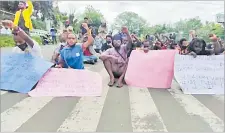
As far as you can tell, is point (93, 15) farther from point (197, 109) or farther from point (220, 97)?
point (220, 97)

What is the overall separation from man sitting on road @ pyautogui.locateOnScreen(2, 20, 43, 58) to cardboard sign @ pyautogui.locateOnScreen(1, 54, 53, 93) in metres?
0.11

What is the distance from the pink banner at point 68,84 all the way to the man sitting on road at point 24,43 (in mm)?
548

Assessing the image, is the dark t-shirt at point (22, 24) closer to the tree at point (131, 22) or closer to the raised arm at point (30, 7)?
the raised arm at point (30, 7)

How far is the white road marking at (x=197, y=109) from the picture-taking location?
12.9 ft

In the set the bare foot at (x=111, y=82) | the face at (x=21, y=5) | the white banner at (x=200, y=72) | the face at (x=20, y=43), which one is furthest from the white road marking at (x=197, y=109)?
the face at (x=21, y=5)

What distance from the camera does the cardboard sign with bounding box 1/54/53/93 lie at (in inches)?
226

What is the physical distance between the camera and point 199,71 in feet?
20.3

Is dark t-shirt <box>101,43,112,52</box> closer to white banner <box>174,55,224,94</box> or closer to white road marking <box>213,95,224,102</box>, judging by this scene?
→ white banner <box>174,55,224,94</box>

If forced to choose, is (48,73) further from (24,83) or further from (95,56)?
(95,56)

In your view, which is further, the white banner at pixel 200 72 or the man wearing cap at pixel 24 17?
the white banner at pixel 200 72

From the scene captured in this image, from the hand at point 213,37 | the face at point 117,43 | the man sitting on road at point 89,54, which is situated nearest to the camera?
the man sitting on road at point 89,54

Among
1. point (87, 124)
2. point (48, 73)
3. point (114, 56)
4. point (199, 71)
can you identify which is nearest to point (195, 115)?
point (87, 124)

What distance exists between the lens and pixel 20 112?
438cm

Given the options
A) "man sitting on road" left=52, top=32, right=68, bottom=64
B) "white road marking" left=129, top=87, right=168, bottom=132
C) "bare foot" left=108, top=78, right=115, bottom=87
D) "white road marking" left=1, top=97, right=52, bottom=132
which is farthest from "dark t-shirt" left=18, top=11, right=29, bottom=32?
"white road marking" left=129, top=87, right=168, bottom=132
